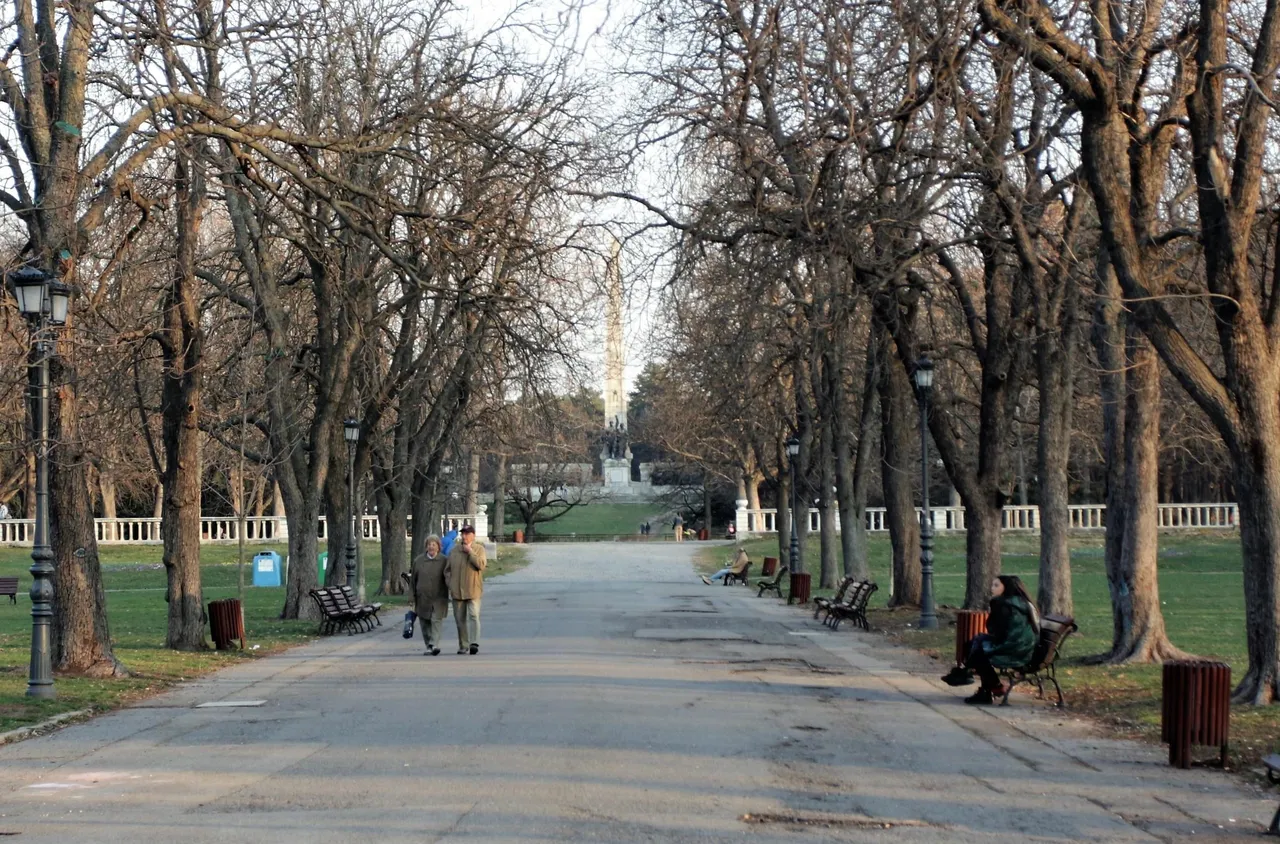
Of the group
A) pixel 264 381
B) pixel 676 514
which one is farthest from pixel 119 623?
pixel 676 514

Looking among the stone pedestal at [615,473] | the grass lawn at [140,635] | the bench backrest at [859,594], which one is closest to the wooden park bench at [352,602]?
the grass lawn at [140,635]

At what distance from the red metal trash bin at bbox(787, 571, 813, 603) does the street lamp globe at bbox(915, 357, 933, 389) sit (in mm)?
11577

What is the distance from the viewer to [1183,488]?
8106cm

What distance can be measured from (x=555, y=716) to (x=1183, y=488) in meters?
74.7

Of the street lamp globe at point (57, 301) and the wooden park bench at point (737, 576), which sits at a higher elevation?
the street lamp globe at point (57, 301)

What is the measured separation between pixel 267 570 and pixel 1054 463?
31.6m

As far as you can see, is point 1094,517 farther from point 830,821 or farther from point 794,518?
point 830,821

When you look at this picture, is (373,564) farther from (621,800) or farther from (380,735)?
(621,800)

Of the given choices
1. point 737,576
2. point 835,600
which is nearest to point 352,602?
point 835,600

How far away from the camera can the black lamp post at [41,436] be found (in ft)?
50.0

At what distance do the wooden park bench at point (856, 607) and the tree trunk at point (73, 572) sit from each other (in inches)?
514

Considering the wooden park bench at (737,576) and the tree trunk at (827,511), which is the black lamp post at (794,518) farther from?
the wooden park bench at (737,576)

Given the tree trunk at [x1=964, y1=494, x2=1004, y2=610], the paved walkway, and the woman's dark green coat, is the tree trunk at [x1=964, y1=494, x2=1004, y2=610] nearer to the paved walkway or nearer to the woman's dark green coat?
the paved walkway

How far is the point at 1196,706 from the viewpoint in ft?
35.8
